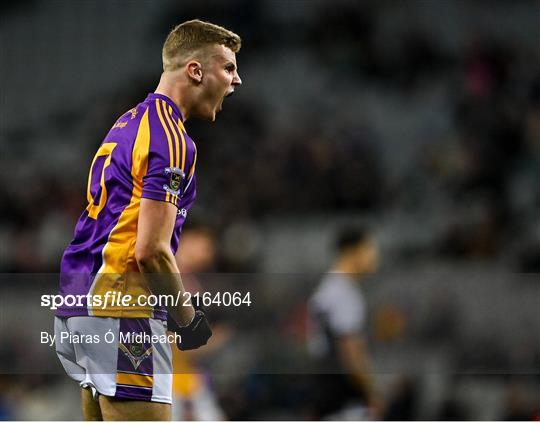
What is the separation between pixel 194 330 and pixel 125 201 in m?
0.50

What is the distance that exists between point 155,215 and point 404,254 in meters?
6.60

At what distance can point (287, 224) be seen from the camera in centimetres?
1010

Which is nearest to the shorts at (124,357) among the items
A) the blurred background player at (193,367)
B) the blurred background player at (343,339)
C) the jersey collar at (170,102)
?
the jersey collar at (170,102)

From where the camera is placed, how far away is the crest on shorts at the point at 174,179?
341 cm

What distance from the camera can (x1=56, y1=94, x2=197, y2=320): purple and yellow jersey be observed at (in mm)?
3449

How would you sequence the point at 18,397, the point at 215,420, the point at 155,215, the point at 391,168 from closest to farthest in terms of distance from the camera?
1. the point at 155,215
2. the point at 215,420
3. the point at 18,397
4. the point at 391,168

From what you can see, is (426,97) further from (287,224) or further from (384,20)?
(287,224)

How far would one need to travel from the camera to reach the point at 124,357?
11.4ft

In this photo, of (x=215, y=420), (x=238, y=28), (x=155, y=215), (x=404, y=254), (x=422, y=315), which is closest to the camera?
(x=155, y=215)

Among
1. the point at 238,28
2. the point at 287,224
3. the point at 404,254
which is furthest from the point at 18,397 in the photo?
the point at 238,28

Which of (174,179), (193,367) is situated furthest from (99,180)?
(193,367)

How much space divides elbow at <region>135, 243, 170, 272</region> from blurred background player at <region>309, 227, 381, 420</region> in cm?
411

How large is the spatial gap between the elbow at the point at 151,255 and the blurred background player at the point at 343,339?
13.5 ft

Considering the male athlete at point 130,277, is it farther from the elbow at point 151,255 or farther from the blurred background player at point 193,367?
the blurred background player at point 193,367
